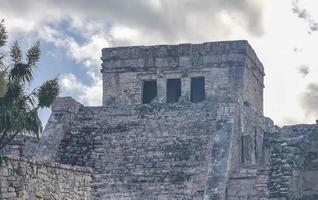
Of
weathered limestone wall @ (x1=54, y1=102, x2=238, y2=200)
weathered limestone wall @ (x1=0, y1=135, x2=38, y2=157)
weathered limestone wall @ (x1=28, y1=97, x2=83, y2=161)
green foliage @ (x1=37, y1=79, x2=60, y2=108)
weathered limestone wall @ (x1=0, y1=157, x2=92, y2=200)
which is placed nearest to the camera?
weathered limestone wall @ (x1=0, y1=157, x2=92, y2=200)

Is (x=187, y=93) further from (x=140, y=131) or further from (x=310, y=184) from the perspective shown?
(x=310, y=184)

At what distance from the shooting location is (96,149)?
17.3m

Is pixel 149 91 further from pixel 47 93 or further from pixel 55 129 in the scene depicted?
pixel 47 93

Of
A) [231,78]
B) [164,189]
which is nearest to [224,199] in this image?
[164,189]

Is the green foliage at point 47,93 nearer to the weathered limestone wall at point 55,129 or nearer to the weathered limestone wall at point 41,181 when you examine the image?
the weathered limestone wall at point 41,181

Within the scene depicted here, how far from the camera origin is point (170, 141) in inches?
672

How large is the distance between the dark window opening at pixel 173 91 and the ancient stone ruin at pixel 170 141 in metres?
0.05

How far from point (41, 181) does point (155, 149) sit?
19.4 ft

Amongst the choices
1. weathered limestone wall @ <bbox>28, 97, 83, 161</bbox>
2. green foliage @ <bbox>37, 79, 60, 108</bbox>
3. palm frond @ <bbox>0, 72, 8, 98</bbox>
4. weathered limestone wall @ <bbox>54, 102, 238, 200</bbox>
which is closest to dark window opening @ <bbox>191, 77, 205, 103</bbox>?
weathered limestone wall @ <bbox>54, 102, 238, 200</bbox>

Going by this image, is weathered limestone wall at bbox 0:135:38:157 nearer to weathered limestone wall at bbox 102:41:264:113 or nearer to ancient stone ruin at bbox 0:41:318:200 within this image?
ancient stone ruin at bbox 0:41:318:200

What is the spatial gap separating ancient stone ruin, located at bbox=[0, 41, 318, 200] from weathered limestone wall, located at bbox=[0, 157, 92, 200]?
0.02 metres

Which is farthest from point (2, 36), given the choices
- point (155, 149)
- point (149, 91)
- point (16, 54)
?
point (149, 91)

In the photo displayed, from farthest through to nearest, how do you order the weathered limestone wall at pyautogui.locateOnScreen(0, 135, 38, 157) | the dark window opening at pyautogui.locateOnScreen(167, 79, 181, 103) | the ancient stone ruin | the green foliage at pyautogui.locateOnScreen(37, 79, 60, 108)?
the dark window opening at pyautogui.locateOnScreen(167, 79, 181, 103) < the weathered limestone wall at pyautogui.locateOnScreen(0, 135, 38, 157) < the green foliage at pyautogui.locateOnScreen(37, 79, 60, 108) < the ancient stone ruin

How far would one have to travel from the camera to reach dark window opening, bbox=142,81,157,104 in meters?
23.2
